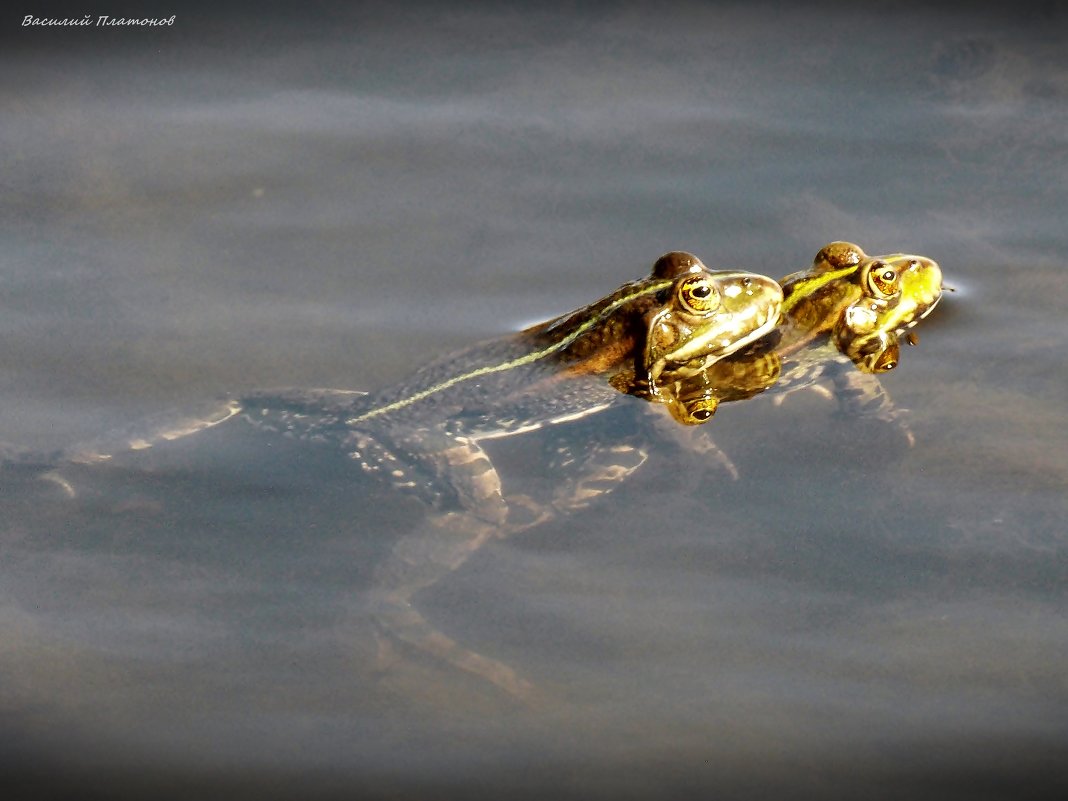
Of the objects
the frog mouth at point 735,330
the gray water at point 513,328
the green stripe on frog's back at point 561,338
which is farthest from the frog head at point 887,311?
the green stripe on frog's back at point 561,338

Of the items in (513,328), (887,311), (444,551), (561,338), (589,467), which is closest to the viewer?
(444,551)

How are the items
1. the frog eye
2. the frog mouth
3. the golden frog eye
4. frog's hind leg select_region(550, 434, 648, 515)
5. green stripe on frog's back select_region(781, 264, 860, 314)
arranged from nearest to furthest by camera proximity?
1. frog's hind leg select_region(550, 434, 648, 515)
2. the frog eye
3. the frog mouth
4. the golden frog eye
5. green stripe on frog's back select_region(781, 264, 860, 314)

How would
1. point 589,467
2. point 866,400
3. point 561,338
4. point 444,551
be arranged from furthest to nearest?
point 561,338 < point 866,400 < point 589,467 < point 444,551

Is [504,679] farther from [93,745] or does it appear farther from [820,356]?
[820,356]

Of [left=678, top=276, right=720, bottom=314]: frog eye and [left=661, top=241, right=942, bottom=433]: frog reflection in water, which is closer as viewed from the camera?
[left=678, top=276, right=720, bottom=314]: frog eye

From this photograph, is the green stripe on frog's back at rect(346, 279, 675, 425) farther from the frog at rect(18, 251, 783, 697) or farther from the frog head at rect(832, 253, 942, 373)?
the frog head at rect(832, 253, 942, 373)

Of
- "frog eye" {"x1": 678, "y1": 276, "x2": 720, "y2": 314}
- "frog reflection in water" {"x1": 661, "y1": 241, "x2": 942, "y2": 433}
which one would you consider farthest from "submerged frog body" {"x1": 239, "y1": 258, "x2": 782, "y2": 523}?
"frog reflection in water" {"x1": 661, "y1": 241, "x2": 942, "y2": 433}

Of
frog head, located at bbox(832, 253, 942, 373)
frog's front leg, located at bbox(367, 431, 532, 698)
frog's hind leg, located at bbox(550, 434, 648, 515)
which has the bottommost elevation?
frog's front leg, located at bbox(367, 431, 532, 698)

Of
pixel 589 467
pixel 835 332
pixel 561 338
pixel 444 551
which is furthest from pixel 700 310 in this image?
pixel 444 551

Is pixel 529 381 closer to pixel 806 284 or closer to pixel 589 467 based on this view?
pixel 589 467
